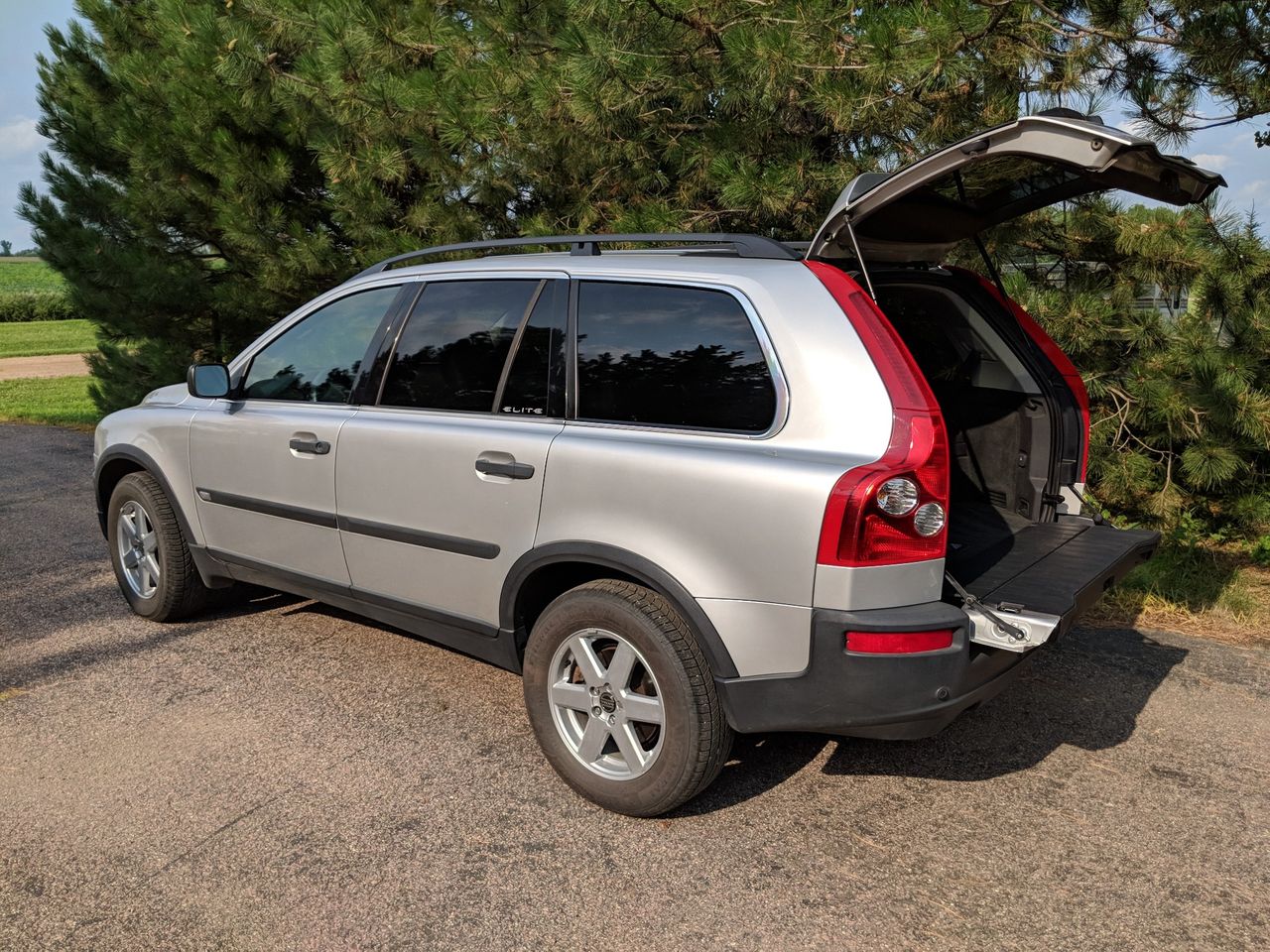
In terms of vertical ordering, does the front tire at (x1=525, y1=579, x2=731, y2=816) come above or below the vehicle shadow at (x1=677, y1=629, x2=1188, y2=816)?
above

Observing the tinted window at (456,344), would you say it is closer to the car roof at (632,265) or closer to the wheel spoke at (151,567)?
the car roof at (632,265)

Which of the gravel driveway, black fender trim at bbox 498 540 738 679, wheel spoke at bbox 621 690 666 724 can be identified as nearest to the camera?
the gravel driveway

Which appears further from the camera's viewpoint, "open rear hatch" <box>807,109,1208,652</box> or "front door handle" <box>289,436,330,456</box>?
"front door handle" <box>289,436,330,456</box>

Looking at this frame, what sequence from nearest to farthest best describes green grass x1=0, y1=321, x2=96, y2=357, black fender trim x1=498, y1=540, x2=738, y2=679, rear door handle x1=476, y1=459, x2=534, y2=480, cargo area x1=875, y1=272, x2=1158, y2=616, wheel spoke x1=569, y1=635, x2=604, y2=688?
black fender trim x1=498, y1=540, x2=738, y2=679 → wheel spoke x1=569, y1=635, x2=604, y2=688 → rear door handle x1=476, y1=459, x2=534, y2=480 → cargo area x1=875, y1=272, x2=1158, y2=616 → green grass x1=0, y1=321, x2=96, y2=357

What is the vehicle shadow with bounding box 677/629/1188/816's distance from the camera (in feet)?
12.1

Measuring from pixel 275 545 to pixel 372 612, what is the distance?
62cm

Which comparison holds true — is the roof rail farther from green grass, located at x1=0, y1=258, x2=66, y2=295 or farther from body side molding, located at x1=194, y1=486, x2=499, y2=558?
green grass, located at x1=0, y1=258, x2=66, y2=295

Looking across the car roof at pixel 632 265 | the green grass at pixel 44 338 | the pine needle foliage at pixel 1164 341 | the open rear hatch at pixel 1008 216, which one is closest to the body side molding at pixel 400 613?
the car roof at pixel 632 265

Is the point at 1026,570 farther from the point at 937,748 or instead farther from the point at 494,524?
the point at 494,524

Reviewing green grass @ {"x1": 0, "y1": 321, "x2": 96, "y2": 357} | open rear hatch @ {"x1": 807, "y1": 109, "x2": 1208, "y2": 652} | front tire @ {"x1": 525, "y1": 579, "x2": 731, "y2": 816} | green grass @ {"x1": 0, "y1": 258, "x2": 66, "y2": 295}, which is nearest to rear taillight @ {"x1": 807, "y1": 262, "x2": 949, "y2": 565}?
open rear hatch @ {"x1": 807, "y1": 109, "x2": 1208, "y2": 652}

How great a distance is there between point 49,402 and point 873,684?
16.9 m

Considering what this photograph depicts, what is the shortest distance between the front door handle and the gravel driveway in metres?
0.97

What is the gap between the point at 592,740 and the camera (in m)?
3.43

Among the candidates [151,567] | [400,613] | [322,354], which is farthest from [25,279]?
[400,613]
